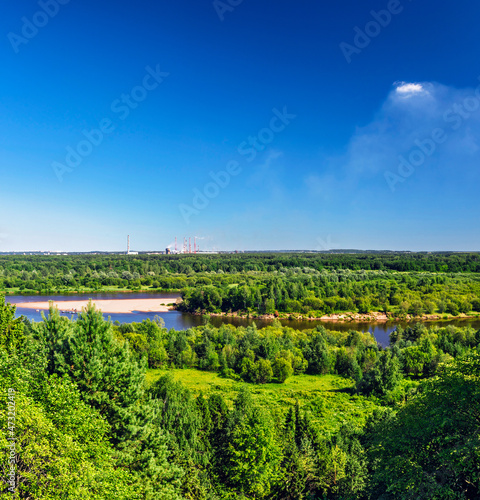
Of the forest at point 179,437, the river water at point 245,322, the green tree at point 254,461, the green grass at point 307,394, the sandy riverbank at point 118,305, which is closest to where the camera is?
A: the forest at point 179,437

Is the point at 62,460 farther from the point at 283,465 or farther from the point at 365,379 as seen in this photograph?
the point at 365,379

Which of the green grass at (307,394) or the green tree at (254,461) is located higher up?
the green tree at (254,461)

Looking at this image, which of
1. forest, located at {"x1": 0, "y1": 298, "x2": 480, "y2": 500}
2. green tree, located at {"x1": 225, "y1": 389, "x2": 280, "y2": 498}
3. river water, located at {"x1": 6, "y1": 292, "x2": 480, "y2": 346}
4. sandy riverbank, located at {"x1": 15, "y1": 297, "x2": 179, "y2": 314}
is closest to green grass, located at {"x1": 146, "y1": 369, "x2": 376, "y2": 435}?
forest, located at {"x1": 0, "y1": 298, "x2": 480, "y2": 500}

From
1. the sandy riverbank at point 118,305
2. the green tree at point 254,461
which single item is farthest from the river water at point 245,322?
the green tree at point 254,461

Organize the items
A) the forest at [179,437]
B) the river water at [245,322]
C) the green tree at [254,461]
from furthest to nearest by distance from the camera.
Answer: the river water at [245,322], the green tree at [254,461], the forest at [179,437]

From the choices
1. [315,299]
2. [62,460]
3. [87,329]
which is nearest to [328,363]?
[87,329]

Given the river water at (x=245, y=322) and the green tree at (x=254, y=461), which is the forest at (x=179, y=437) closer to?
the green tree at (x=254, y=461)

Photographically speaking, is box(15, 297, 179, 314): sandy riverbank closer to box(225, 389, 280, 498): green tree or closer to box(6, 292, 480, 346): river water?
box(6, 292, 480, 346): river water
